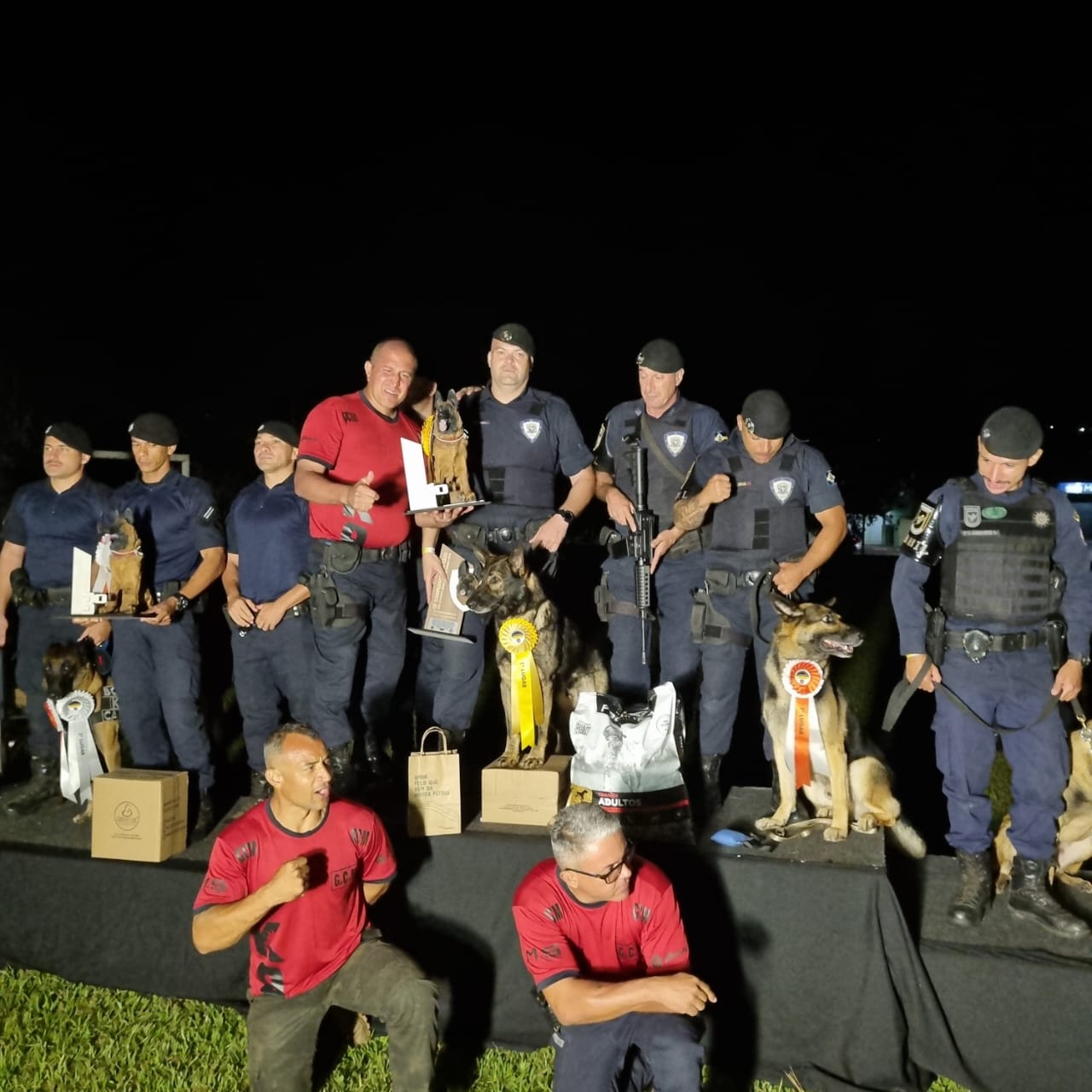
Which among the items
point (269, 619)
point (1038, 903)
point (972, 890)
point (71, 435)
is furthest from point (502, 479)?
point (1038, 903)

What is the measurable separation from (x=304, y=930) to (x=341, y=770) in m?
1.52

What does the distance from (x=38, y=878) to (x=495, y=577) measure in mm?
2906

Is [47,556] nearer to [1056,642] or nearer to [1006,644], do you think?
[1006,644]

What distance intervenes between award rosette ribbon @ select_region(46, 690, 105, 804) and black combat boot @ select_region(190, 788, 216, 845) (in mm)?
635

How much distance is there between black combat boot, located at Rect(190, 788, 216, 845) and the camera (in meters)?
4.90

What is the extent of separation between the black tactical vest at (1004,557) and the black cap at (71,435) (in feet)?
17.0

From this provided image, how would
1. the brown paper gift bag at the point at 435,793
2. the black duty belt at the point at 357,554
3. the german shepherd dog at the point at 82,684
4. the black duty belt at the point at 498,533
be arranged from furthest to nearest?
the german shepherd dog at the point at 82,684, the black duty belt at the point at 498,533, the black duty belt at the point at 357,554, the brown paper gift bag at the point at 435,793

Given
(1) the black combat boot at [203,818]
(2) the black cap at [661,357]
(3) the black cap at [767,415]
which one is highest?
(2) the black cap at [661,357]

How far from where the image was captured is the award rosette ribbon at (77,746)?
5125mm

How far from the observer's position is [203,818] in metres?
5.00

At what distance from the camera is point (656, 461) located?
516 cm

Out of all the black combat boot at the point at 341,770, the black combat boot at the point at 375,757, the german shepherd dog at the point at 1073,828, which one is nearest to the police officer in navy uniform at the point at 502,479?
the black combat boot at the point at 341,770

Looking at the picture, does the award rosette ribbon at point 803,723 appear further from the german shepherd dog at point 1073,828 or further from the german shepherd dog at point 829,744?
the german shepherd dog at point 1073,828

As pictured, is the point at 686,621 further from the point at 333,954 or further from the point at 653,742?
the point at 333,954
